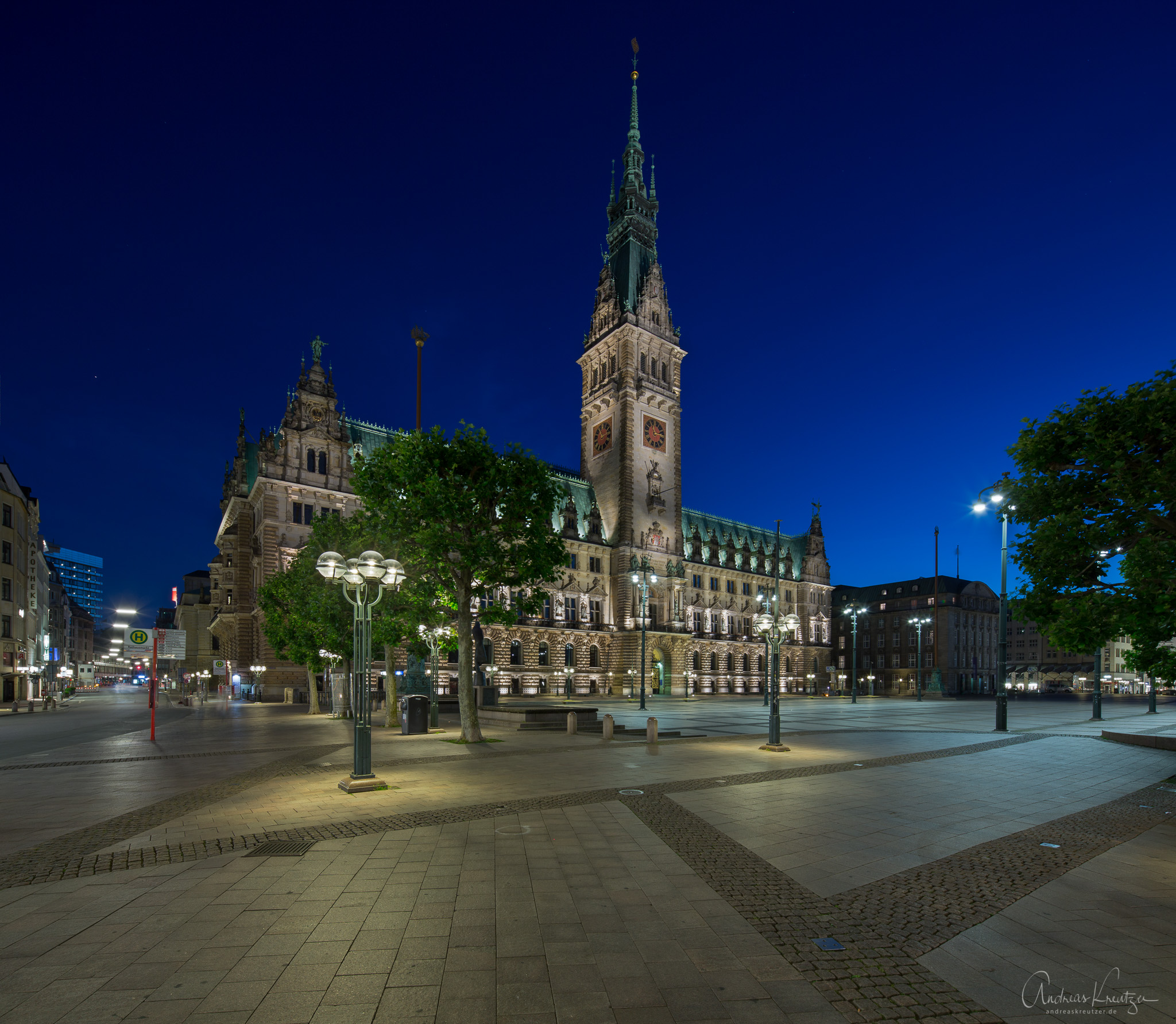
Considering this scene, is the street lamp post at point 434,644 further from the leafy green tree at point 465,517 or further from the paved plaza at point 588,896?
the paved plaza at point 588,896

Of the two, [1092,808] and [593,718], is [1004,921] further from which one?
[593,718]

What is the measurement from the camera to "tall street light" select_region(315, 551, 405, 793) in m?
14.5

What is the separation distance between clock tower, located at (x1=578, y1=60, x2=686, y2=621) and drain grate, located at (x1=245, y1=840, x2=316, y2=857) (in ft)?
241

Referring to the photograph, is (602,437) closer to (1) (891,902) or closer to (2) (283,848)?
(2) (283,848)

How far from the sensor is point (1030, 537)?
1521 cm

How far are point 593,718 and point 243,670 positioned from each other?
47793mm

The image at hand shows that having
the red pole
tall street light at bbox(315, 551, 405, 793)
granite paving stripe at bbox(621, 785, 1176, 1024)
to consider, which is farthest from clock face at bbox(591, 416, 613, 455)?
granite paving stripe at bbox(621, 785, 1176, 1024)

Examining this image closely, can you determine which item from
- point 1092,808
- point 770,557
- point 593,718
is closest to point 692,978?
point 1092,808

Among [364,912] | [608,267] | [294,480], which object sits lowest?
[364,912]

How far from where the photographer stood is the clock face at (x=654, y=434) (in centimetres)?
8775

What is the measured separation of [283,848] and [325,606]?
22401 millimetres

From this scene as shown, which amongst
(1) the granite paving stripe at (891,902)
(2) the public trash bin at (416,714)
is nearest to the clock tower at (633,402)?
(2) the public trash bin at (416,714)

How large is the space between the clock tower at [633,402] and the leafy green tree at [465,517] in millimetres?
60039

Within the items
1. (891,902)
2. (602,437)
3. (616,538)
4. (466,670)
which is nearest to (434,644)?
(466,670)
